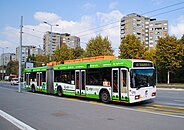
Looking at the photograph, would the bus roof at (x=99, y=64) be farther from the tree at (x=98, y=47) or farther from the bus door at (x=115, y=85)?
the tree at (x=98, y=47)

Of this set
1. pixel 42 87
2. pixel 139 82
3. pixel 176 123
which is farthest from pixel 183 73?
pixel 176 123

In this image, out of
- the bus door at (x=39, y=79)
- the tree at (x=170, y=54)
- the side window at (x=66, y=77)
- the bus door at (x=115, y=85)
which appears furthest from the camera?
the tree at (x=170, y=54)

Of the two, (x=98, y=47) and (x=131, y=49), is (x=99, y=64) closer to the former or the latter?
(x=131, y=49)

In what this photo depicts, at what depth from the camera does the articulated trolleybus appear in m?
12.7

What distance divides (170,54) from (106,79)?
29191 mm

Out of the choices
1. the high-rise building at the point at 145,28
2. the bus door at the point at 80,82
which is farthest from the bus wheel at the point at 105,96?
the high-rise building at the point at 145,28

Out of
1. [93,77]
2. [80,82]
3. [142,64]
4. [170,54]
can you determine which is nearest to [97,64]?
[93,77]

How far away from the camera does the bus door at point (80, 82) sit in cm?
1641

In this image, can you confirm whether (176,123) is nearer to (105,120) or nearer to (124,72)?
(105,120)

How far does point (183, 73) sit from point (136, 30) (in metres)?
62.1

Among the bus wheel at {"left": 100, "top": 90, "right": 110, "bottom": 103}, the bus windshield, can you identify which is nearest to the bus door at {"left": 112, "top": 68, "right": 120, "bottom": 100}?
the bus wheel at {"left": 100, "top": 90, "right": 110, "bottom": 103}

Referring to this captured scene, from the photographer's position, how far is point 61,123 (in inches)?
328

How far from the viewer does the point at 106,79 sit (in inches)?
563

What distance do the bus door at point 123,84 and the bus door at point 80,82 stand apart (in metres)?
4.00
